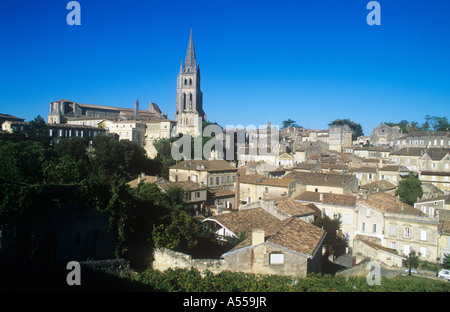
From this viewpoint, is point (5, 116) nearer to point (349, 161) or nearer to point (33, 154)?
point (33, 154)

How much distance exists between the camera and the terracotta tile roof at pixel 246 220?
72.9ft

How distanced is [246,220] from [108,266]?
12668 millimetres

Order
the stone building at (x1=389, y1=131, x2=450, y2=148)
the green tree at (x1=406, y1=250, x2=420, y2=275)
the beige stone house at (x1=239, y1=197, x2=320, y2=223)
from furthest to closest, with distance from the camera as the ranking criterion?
1. the stone building at (x1=389, y1=131, x2=450, y2=148)
2. the beige stone house at (x1=239, y1=197, x2=320, y2=223)
3. the green tree at (x1=406, y1=250, x2=420, y2=275)

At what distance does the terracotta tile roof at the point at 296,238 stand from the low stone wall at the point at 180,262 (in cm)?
107

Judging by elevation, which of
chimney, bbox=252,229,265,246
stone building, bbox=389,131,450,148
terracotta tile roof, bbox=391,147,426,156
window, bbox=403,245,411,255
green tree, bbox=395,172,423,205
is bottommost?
window, bbox=403,245,411,255

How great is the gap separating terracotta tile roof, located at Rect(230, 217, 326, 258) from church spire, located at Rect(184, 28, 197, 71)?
320 ft

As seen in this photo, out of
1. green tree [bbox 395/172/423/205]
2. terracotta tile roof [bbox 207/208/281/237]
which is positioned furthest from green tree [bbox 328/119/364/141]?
terracotta tile roof [bbox 207/208/281/237]

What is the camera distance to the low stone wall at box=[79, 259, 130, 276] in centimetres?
1165

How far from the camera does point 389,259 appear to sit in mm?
24828

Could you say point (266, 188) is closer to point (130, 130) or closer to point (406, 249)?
point (406, 249)

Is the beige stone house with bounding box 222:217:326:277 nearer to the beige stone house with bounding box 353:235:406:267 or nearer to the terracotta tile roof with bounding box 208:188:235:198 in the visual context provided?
the beige stone house with bounding box 353:235:406:267

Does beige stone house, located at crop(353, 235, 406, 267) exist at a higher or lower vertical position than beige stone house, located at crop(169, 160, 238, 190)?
lower
